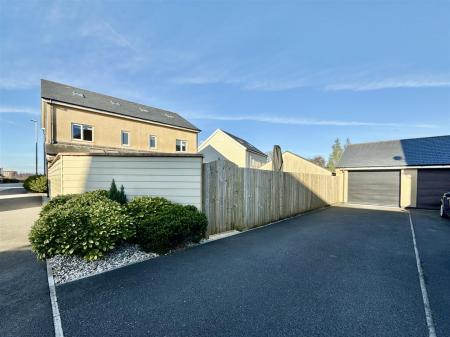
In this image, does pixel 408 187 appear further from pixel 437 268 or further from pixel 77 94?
pixel 77 94

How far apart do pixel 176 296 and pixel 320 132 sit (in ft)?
90.3

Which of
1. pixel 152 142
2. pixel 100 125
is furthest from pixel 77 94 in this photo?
pixel 152 142

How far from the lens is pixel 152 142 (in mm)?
21094

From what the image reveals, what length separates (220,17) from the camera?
8836 mm

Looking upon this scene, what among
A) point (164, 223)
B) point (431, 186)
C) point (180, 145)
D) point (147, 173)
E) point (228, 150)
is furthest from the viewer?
point (228, 150)

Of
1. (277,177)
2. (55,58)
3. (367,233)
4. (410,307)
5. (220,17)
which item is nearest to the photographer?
(410,307)

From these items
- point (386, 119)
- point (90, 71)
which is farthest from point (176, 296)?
point (386, 119)

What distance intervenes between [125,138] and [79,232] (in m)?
16.4

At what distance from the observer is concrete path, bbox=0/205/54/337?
8.71 ft

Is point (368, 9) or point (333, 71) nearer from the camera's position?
point (368, 9)

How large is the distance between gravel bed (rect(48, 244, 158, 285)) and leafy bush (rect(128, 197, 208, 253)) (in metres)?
0.30

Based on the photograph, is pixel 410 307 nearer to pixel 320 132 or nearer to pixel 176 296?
pixel 176 296

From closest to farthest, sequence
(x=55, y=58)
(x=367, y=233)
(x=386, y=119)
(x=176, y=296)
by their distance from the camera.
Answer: (x=176, y=296) → (x=367, y=233) → (x=55, y=58) → (x=386, y=119)

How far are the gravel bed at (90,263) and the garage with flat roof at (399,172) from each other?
1779 centimetres
